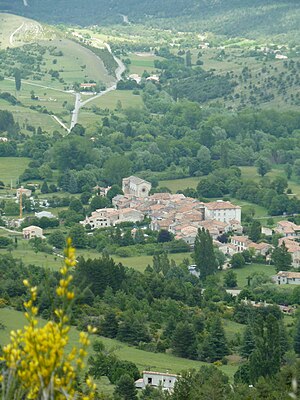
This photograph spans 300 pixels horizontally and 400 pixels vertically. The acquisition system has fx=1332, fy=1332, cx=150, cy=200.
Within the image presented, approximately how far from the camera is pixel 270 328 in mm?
26812

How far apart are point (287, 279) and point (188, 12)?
90.3m

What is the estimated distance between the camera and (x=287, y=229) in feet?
154

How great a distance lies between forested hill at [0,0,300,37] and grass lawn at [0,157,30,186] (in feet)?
171

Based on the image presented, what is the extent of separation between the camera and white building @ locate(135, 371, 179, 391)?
2636 centimetres

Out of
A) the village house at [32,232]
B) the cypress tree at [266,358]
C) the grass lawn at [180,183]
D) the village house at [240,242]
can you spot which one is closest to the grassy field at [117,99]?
the grass lawn at [180,183]

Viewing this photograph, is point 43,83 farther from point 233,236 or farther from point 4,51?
point 233,236

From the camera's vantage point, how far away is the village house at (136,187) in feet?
176

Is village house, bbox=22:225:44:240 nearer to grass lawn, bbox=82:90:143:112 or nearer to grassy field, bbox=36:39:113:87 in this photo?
grass lawn, bbox=82:90:143:112

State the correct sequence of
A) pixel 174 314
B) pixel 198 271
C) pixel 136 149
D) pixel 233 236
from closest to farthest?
1. pixel 174 314
2. pixel 198 271
3. pixel 233 236
4. pixel 136 149

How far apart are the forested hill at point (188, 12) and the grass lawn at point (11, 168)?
52.2m

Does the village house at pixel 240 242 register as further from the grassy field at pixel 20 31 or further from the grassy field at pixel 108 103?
the grassy field at pixel 20 31

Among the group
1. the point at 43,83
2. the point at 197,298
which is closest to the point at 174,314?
the point at 197,298

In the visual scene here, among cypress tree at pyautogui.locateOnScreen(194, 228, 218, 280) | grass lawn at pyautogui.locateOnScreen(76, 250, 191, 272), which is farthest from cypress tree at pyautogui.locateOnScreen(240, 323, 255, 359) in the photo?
grass lawn at pyautogui.locateOnScreen(76, 250, 191, 272)

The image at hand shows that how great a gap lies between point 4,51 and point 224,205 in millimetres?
47765
